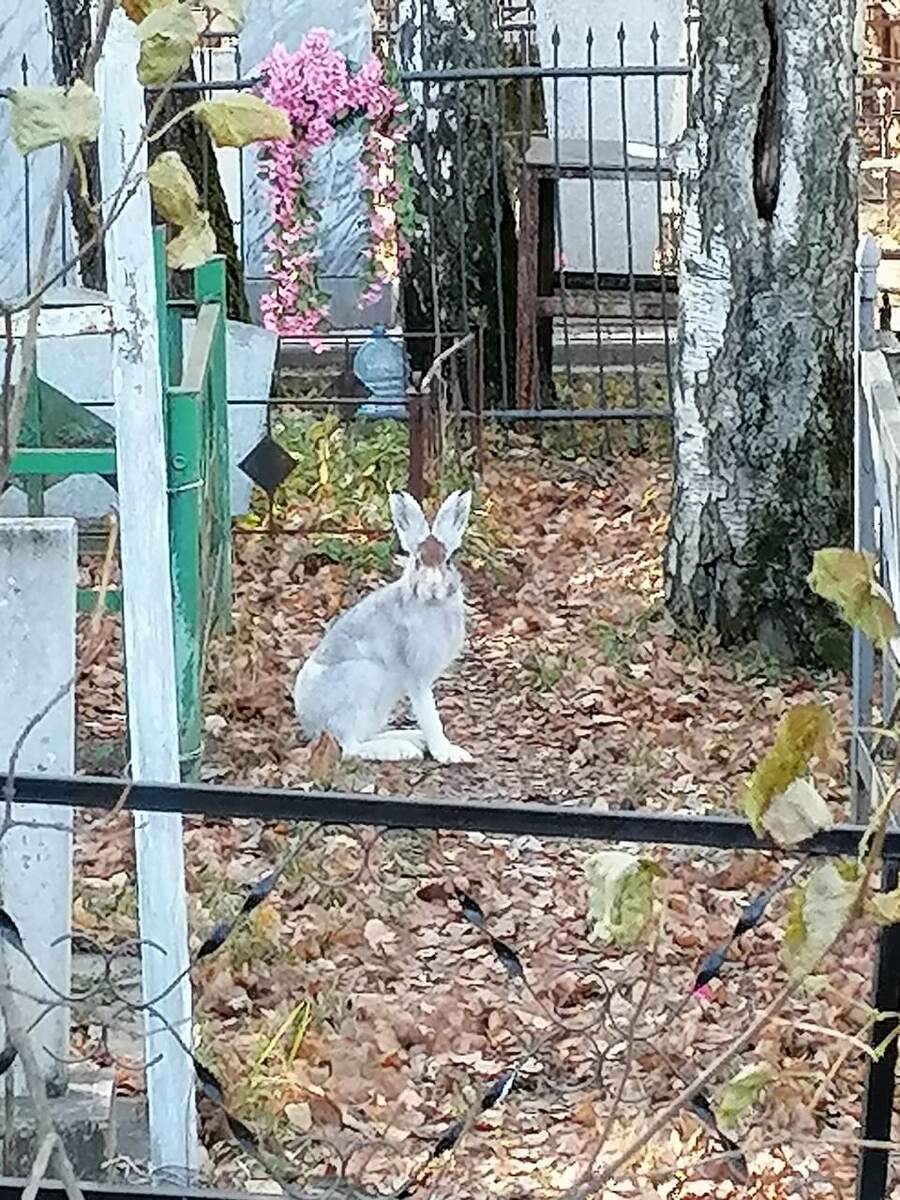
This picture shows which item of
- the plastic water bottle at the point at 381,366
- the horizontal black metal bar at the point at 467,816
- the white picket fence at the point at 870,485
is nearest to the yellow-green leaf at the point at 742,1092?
the horizontal black metal bar at the point at 467,816

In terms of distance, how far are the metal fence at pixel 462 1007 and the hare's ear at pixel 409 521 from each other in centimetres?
83

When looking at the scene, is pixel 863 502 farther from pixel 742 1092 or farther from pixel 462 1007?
pixel 742 1092

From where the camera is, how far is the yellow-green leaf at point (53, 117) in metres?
1.52

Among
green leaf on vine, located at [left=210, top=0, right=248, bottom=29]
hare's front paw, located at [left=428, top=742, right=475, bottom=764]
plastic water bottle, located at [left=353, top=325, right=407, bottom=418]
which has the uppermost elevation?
green leaf on vine, located at [left=210, top=0, right=248, bottom=29]

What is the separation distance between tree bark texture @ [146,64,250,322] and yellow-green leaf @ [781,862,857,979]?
6.59 m

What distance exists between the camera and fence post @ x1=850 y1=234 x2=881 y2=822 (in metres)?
4.46

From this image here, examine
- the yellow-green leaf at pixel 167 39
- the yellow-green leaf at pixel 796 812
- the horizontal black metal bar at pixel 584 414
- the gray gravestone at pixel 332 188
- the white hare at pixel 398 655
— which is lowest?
the white hare at pixel 398 655

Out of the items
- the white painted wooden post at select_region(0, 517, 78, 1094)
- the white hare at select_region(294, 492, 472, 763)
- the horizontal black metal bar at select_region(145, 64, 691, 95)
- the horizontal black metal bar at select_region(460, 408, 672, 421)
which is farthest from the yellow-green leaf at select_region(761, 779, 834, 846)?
the horizontal black metal bar at select_region(460, 408, 672, 421)

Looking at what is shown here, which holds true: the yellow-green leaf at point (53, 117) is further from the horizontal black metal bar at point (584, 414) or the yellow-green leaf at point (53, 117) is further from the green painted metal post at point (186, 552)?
the horizontal black metal bar at point (584, 414)

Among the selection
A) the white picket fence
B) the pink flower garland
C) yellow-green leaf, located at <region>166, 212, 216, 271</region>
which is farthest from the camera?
the pink flower garland

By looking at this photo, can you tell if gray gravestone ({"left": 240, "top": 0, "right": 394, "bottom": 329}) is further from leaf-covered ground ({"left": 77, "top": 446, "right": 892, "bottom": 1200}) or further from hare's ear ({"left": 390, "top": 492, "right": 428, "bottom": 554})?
hare's ear ({"left": 390, "top": 492, "right": 428, "bottom": 554})

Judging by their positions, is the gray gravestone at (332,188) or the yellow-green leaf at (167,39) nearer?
the yellow-green leaf at (167,39)

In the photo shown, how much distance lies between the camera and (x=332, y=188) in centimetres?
1020

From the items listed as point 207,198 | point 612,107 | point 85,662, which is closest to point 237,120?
point 85,662
